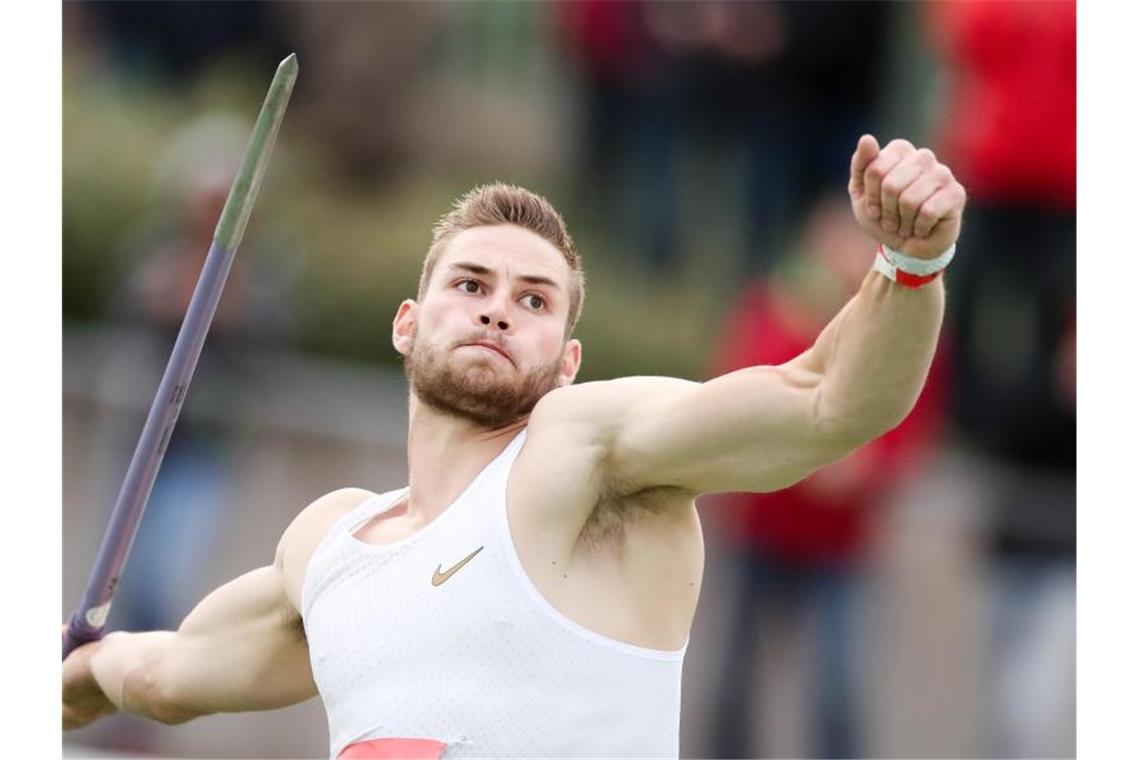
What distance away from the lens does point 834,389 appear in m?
3.69

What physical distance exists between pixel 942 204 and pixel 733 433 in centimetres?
62

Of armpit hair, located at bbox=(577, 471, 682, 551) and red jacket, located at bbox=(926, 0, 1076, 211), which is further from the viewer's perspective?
red jacket, located at bbox=(926, 0, 1076, 211)

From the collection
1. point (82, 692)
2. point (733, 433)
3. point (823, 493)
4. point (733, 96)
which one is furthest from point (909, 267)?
point (733, 96)

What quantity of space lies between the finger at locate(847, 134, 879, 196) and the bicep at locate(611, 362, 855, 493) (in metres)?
0.37

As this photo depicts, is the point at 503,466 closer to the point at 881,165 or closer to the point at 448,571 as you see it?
the point at 448,571

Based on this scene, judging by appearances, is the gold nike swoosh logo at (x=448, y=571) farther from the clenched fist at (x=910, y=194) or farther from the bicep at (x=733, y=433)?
the clenched fist at (x=910, y=194)

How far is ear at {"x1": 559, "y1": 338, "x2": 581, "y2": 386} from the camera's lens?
448 centimetres

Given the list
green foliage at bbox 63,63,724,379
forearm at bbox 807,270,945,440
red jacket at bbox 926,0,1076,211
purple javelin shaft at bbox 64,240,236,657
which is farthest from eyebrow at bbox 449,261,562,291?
green foliage at bbox 63,63,724,379

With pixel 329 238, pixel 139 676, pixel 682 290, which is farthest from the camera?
pixel 682 290

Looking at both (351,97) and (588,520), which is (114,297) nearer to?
(351,97)

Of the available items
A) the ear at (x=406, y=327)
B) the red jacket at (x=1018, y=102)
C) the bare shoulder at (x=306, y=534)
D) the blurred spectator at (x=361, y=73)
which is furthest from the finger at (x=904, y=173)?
the blurred spectator at (x=361, y=73)

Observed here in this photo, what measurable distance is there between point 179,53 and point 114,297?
1541 mm

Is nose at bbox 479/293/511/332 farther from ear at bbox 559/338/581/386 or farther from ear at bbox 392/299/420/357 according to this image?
ear at bbox 392/299/420/357
